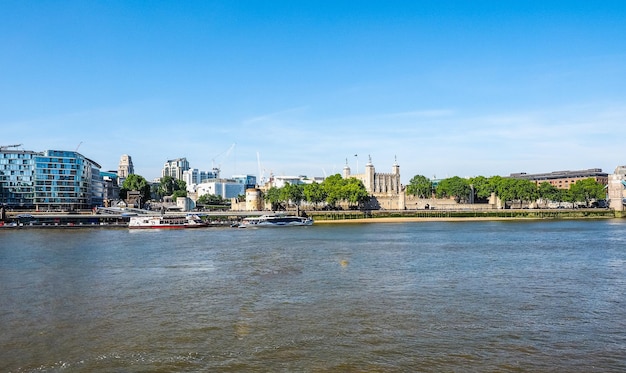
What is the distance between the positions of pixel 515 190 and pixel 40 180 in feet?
372

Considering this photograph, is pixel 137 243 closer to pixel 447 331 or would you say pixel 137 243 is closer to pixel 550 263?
pixel 550 263

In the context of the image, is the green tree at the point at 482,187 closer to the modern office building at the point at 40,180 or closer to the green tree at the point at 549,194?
the green tree at the point at 549,194

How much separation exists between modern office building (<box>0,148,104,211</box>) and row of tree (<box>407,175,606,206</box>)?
321 feet

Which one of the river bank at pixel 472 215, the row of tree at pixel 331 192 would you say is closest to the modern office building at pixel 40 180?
the row of tree at pixel 331 192

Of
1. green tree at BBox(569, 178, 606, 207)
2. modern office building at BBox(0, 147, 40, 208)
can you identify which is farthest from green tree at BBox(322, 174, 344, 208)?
modern office building at BBox(0, 147, 40, 208)

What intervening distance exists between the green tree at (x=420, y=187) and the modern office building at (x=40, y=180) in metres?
96.5

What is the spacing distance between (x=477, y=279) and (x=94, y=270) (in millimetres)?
23977

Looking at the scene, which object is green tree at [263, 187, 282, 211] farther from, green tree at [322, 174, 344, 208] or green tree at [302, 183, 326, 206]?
green tree at [322, 174, 344, 208]

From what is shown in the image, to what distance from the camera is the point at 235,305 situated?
23.3m

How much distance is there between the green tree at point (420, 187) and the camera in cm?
16725

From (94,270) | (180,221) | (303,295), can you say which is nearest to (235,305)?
(303,295)

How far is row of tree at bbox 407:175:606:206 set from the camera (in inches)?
5482

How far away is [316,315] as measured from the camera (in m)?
21.1

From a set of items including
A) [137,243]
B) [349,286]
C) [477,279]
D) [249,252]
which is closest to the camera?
[349,286]
